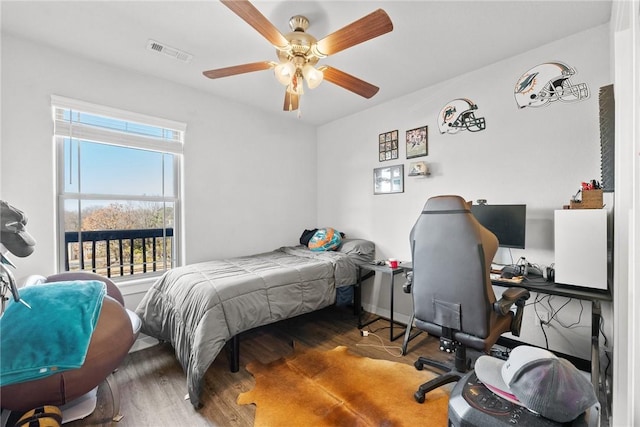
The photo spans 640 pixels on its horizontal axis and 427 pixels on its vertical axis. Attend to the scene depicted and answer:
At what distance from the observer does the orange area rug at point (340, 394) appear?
5.39 feet

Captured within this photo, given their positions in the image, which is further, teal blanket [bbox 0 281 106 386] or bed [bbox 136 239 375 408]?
bed [bbox 136 239 375 408]

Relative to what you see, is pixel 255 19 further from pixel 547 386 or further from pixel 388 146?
pixel 388 146

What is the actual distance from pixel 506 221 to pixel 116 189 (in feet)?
11.7

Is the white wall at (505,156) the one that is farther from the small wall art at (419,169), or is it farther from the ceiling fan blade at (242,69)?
the ceiling fan blade at (242,69)

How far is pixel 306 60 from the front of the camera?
1.88m

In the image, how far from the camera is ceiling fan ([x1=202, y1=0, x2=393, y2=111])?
1459 mm

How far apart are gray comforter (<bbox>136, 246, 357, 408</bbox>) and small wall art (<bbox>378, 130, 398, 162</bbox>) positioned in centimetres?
135

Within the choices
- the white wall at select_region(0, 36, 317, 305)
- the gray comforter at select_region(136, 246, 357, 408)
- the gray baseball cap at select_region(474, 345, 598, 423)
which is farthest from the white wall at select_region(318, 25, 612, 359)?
the gray baseball cap at select_region(474, 345, 598, 423)

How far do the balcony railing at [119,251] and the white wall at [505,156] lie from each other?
2.39 meters

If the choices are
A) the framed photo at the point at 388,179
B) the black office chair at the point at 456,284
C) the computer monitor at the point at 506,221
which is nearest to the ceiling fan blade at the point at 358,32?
the black office chair at the point at 456,284

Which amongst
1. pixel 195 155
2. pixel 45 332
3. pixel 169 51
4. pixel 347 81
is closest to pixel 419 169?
pixel 347 81

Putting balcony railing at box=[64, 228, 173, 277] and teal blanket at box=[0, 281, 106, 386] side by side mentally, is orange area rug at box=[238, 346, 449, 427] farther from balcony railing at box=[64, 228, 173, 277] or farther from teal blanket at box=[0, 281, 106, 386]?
balcony railing at box=[64, 228, 173, 277]

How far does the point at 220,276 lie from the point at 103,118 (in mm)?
1845

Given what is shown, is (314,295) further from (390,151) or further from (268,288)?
(390,151)
